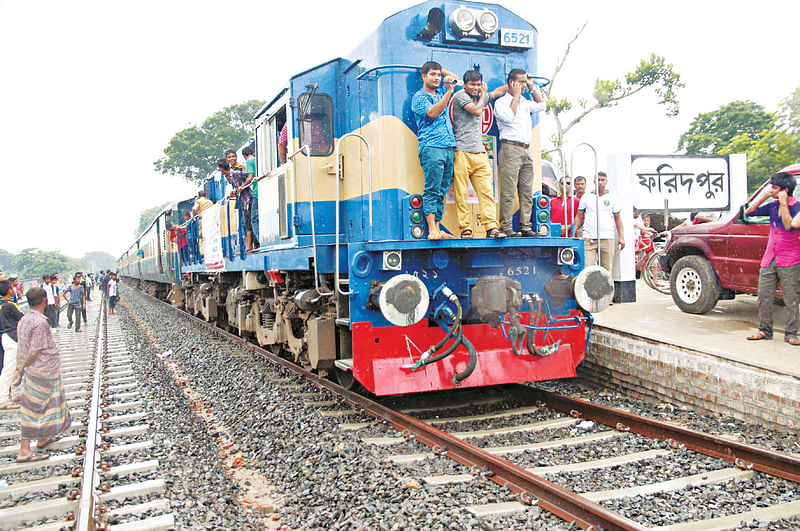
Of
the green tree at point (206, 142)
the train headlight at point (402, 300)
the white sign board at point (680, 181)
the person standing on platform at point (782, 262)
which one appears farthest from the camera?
the green tree at point (206, 142)

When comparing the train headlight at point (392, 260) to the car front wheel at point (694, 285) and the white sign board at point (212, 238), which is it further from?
Answer: the white sign board at point (212, 238)

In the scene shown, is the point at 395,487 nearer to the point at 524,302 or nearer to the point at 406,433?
the point at 406,433

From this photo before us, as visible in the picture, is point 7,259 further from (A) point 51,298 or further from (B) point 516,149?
(B) point 516,149

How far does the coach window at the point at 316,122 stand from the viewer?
5.78 m

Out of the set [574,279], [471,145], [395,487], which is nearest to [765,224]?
[574,279]

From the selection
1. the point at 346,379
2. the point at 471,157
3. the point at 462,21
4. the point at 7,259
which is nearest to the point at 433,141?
the point at 471,157

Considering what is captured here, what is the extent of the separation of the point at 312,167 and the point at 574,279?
9.48ft

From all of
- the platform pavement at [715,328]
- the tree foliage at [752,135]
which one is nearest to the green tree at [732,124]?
the tree foliage at [752,135]

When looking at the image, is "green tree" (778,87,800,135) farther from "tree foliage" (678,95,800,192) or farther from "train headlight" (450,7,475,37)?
"train headlight" (450,7,475,37)

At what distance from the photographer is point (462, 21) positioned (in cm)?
538

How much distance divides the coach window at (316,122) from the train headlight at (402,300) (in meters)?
1.93

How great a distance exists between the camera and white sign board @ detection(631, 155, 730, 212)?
42.3ft

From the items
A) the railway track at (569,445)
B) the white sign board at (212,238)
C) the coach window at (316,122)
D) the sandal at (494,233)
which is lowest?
the railway track at (569,445)

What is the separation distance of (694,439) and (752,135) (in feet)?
121
